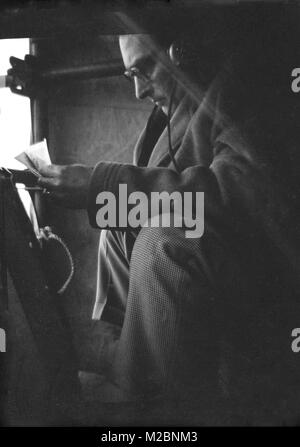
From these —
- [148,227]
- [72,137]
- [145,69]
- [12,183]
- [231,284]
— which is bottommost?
[231,284]

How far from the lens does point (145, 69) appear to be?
2.06m

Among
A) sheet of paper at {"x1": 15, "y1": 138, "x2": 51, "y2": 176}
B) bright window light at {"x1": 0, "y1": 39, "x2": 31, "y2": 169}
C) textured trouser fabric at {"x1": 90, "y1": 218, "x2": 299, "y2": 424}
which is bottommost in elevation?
textured trouser fabric at {"x1": 90, "y1": 218, "x2": 299, "y2": 424}

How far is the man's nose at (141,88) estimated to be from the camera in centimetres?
207

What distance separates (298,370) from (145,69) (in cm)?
106

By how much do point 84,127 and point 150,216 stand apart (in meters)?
0.36

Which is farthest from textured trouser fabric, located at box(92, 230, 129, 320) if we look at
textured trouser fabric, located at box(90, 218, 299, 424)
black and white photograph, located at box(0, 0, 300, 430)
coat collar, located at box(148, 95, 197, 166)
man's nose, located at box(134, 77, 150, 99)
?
man's nose, located at box(134, 77, 150, 99)

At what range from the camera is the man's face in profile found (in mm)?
2059

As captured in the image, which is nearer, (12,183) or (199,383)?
(199,383)

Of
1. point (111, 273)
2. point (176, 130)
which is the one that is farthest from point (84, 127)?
point (111, 273)

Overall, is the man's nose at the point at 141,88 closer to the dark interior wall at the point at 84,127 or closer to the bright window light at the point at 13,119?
the dark interior wall at the point at 84,127

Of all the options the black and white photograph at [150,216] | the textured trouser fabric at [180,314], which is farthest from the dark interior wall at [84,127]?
the textured trouser fabric at [180,314]

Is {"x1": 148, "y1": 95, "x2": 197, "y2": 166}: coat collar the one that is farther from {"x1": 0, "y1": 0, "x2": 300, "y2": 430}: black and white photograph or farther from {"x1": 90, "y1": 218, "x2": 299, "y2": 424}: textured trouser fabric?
{"x1": 90, "y1": 218, "x2": 299, "y2": 424}: textured trouser fabric

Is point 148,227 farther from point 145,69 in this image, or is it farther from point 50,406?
point 50,406

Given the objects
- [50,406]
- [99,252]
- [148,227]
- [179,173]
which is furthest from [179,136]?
[50,406]
